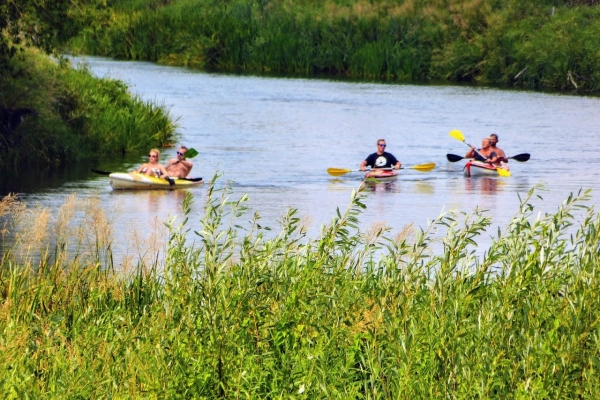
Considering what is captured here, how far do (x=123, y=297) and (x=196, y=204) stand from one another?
1254cm

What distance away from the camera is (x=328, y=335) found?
788cm

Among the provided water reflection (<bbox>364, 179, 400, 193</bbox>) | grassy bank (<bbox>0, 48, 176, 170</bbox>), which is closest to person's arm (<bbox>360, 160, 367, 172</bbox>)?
water reflection (<bbox>364, 179, 400, 193</bbox>)

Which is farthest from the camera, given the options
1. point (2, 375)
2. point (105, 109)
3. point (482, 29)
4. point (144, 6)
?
point (144, 6)

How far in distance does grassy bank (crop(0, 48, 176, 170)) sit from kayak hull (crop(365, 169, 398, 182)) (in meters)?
6.19

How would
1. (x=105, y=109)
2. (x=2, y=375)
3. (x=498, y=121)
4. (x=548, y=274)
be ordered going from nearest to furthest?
(x=2, y=375) → (x=548, y=274) → (x=105, y=109) → (x=498, y=121)

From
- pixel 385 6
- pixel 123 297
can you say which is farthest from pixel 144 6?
pixel 123 297

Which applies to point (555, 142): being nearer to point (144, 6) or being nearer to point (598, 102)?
point (598, 102)

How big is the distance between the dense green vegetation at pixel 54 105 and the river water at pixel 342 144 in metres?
0.79

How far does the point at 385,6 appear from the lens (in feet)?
176

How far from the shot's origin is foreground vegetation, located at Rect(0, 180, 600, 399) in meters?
6.92

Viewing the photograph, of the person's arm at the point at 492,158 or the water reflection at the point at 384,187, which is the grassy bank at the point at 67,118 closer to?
the water reflection at the point at 384,187

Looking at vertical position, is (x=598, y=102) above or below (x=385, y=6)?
below

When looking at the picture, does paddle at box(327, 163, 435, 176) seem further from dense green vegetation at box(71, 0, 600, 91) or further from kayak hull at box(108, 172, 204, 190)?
dense green vegetation at box(71, 0, 600, 91)

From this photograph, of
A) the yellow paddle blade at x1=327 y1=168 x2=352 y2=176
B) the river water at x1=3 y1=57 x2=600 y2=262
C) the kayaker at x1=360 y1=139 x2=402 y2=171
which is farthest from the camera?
A: the kayaker at x1=360 y1=139 x2=402 y2=171
